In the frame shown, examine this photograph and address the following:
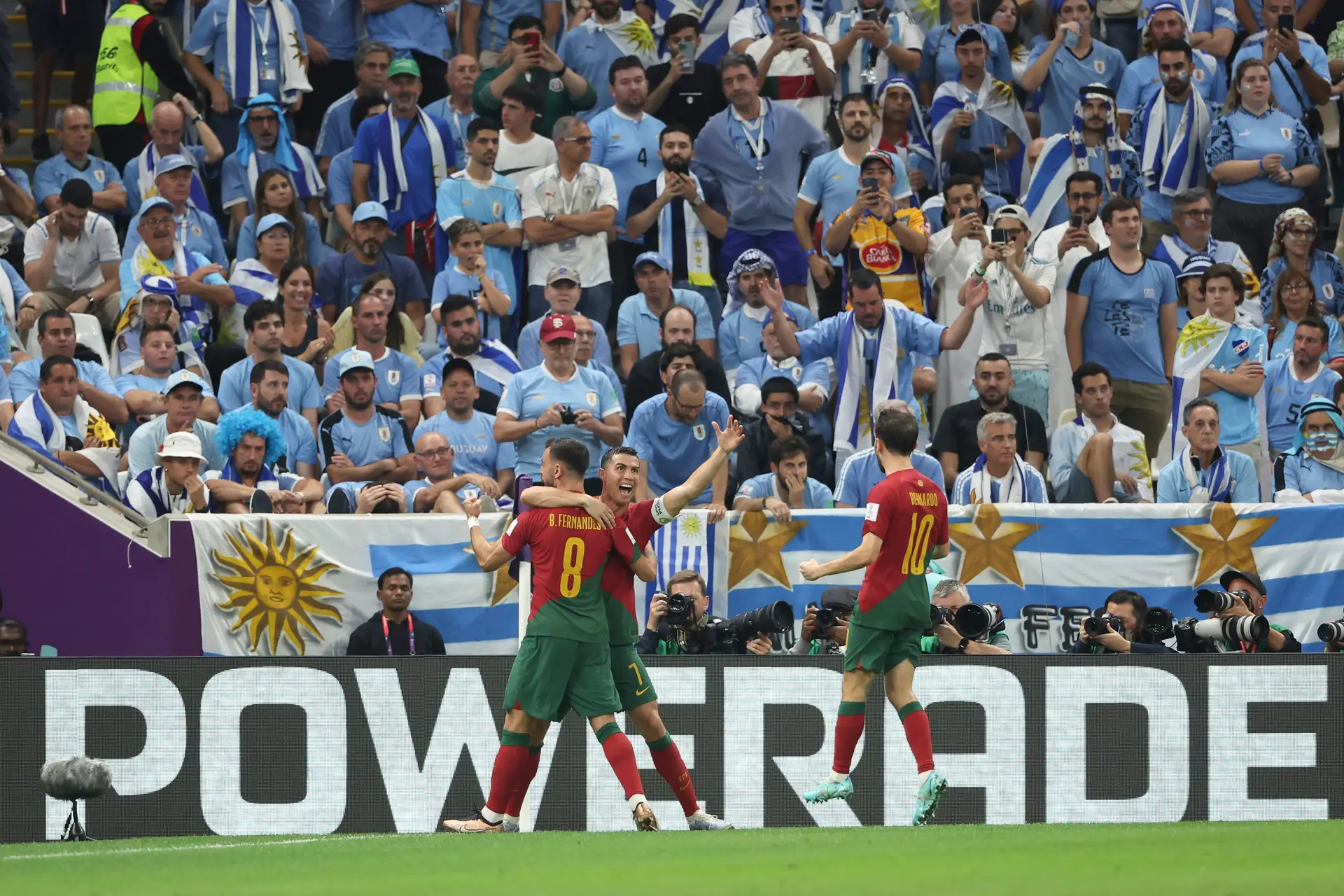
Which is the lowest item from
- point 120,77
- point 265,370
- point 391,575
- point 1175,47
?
point 391,575

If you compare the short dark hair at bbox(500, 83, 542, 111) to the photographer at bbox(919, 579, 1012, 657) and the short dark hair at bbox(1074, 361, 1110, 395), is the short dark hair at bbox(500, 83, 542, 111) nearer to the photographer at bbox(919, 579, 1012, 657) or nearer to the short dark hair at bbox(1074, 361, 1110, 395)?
the short dark hair at bbox(1074, 361, 1110, 395)

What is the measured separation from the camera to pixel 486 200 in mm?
16156

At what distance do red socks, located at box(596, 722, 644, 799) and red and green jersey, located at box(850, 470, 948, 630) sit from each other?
4.35 ft

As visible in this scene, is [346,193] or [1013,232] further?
[346,193]

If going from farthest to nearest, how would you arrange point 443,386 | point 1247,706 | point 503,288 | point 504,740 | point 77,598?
point 503,288 < point 443,386 < point 77,598 < point 1247,706 < point 504,740

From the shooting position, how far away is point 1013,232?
15172 millimetres

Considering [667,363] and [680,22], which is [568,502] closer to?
[667,363]

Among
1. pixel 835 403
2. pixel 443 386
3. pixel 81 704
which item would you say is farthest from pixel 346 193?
pixel 81 704

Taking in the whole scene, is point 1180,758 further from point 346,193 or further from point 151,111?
point 151,111

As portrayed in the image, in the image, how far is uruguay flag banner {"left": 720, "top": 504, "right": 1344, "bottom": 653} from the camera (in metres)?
13.0

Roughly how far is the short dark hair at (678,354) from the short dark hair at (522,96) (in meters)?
3.38

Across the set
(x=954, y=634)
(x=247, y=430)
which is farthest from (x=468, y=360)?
(x=954, y=634)

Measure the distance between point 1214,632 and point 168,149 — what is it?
971 cm

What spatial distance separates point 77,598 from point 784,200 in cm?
676
